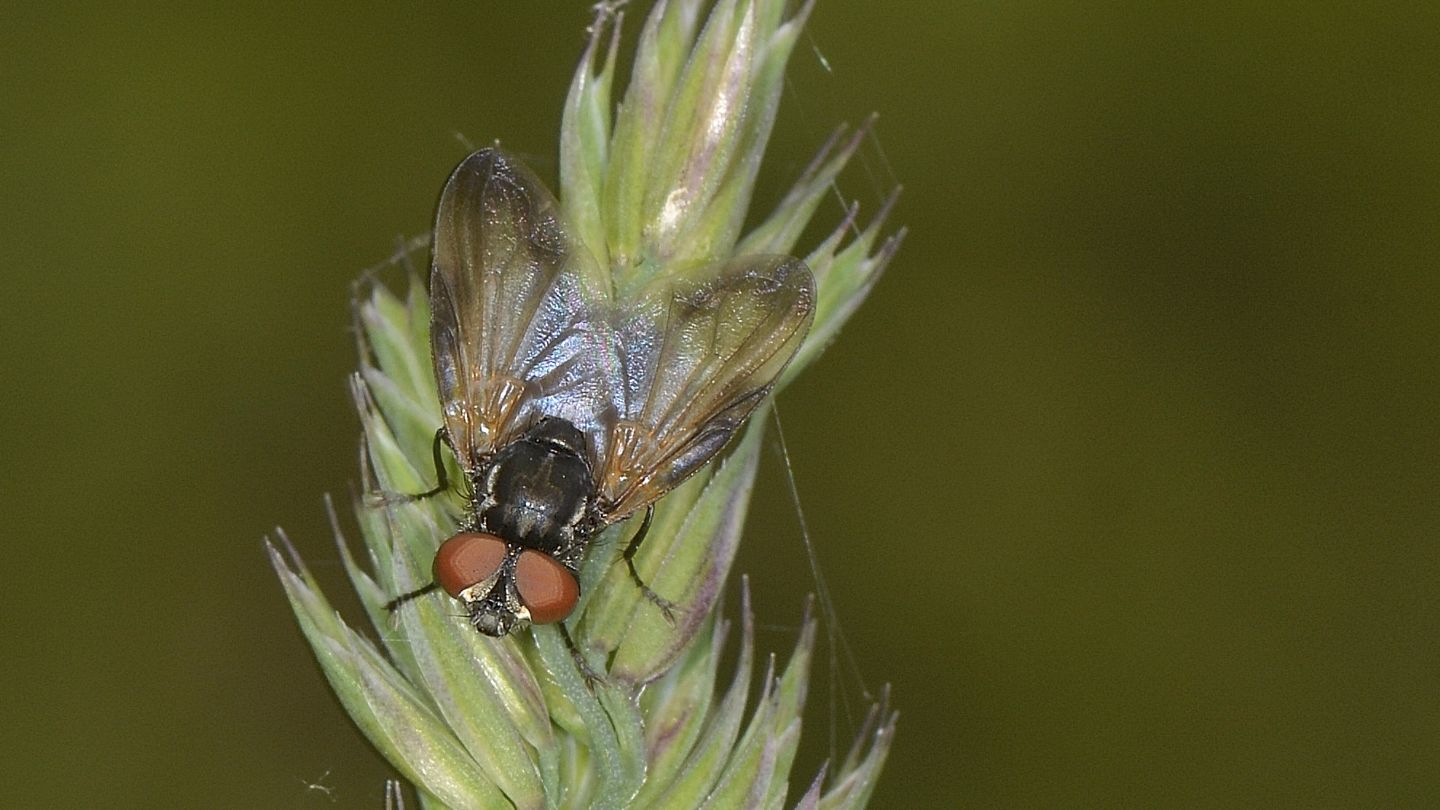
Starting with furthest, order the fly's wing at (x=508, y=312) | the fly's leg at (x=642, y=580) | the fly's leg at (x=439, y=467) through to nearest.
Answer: the fly's wing at (x=508, y=312), the fly's leg at (x=439, y=467), the fly's leg at (x=642, y=580)

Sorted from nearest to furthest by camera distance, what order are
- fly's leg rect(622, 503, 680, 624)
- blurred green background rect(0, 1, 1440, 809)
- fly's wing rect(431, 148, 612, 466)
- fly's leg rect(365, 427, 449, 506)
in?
1. fly's leg rect(622, 503, 680, 624)
2. fly's leg rect(365, 427, 449, 506)
3. fly's wing rect(431, 148, 612, 466)
4. blurred green background rect(0, 1, 1440, 809)

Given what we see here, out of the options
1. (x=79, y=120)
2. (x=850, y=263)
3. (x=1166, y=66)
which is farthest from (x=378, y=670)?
(x=1166, y=66)

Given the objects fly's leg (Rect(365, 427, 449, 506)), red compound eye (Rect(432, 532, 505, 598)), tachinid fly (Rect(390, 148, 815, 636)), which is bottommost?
red compound eye (Rect(432, 532, 505, 598))

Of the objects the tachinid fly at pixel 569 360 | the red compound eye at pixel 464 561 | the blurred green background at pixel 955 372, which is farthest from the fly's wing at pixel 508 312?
the blurred green background at pixel 955 372

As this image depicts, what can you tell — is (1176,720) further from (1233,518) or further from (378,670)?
(378,670)

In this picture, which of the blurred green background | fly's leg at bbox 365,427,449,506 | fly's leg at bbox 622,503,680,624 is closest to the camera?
fly's leg at bbox 622,503,680,624

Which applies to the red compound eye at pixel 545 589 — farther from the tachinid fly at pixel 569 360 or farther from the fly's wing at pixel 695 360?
the fly's wing at pixel 695 360

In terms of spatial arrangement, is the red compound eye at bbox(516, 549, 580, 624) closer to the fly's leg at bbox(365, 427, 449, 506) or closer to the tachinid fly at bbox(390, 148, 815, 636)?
the tachinid fly at bbox(390, 148, 815, 636)

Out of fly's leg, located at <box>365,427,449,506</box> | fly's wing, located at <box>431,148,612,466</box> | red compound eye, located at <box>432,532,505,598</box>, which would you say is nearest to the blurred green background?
fly's wing, located at <box>431,148,612,466</box>
